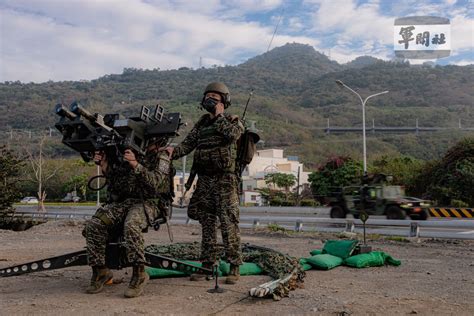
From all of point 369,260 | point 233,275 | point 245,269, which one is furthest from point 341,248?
point 233,275

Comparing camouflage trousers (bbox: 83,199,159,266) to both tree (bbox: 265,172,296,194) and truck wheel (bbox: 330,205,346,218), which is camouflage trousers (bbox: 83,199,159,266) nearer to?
truck wheel (bbox: 330,205,346,218)

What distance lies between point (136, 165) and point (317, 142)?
96.5 metres

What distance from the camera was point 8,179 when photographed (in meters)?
18.7

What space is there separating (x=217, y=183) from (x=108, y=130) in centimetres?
124

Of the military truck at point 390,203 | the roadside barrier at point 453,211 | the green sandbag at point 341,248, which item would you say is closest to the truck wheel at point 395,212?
the military truck at point 390,203

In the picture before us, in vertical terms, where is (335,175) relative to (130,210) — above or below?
above

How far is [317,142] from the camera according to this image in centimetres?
9925

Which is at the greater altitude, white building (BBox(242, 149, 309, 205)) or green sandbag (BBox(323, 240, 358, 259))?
white building (BBox(242, 149, 309, 205))

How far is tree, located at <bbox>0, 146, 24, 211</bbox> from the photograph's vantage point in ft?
56.6

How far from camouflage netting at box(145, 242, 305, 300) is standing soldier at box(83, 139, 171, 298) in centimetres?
104

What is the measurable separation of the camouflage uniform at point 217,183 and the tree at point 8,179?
47.4 ft

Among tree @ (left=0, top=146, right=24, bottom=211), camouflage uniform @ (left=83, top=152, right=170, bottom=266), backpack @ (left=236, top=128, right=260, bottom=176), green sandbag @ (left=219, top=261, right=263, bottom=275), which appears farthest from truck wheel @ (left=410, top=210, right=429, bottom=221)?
tree @ (left=0, top=146, right=24, bottom=211)

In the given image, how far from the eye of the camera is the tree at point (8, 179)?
56.6 feet

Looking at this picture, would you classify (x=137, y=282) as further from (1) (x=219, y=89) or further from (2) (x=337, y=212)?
(2) (x=337, y=212)
